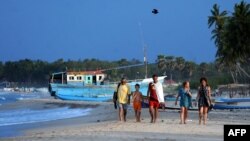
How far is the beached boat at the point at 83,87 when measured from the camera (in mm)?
56375

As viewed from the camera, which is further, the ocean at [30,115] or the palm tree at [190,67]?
the palm tree at [190,67]

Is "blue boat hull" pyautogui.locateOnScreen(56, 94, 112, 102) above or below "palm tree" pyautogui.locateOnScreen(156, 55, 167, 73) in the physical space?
below

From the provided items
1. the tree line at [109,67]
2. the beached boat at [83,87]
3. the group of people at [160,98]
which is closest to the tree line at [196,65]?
the tree line at [109,67]

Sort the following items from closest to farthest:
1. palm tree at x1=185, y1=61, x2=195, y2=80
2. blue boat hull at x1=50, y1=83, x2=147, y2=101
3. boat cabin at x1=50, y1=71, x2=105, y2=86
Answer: blue boat hull at x1=50, y1=83, x2=147, y2=101
boat cabin at x1=50, y1=71, x2=105, y2=86
palm tree at x1=185, y1=61, x2=195, y2=80

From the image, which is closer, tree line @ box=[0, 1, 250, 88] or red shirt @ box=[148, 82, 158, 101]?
red shirt @ box=[148, 82, 158, 101]

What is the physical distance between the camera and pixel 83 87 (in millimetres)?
57906

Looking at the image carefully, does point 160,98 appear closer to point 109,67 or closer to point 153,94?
point 153,94

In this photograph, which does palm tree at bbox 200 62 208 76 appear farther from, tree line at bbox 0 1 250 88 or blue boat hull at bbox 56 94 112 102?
blue boat hull at bbox 56 94 112 102

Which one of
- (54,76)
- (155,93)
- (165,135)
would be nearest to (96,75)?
(54,76)

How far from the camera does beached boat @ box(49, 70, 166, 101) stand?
56375mm

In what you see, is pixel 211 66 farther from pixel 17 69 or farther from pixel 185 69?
pixel 17 69

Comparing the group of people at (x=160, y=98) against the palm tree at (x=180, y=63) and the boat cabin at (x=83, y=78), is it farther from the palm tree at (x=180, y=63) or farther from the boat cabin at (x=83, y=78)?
the palm tree at (x=180, y=63)

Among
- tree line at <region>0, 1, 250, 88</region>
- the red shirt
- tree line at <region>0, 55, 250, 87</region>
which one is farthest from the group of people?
tree line at <region>0, 55, 250, 87</region>

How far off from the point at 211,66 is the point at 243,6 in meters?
97.6
